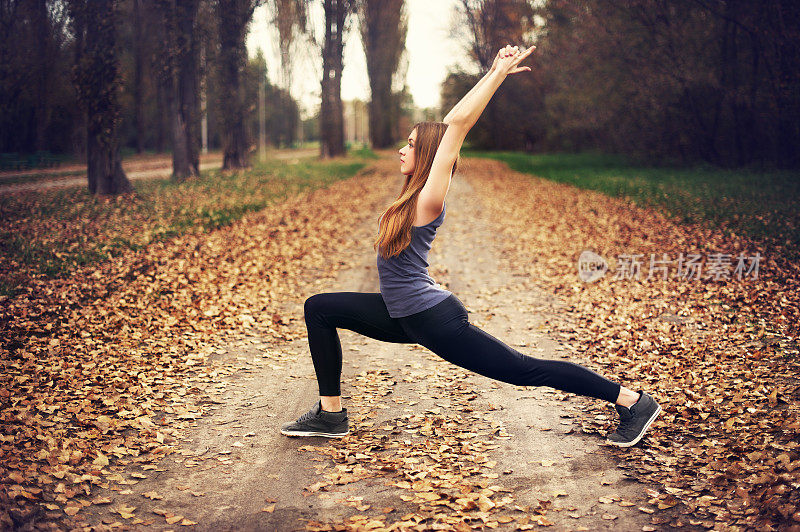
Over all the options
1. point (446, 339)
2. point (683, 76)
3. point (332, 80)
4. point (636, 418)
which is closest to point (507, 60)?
point (446, 339)

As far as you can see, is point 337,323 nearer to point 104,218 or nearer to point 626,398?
point 626,398

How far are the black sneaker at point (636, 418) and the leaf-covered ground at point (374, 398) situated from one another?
0.11 metres

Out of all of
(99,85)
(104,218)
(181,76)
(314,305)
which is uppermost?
(181,76)

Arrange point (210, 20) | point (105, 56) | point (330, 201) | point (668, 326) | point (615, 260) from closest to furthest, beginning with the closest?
point (668, 326) < point (615, 260) < point (105, 56) < point (330, 201) < point (210, 20)

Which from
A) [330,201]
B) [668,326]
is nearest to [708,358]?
[668,326]

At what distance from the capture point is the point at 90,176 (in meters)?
18.2

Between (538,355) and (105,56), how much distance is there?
15.3 metres

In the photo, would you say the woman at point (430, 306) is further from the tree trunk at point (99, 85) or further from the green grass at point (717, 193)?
A: the tree trunk at point (99, 85)

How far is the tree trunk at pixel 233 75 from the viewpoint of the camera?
83.6ft

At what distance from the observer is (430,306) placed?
392 centimetres

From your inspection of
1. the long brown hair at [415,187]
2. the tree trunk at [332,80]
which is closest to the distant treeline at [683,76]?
the tree trunk at [332,80]

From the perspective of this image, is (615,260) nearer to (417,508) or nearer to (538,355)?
(538,355)

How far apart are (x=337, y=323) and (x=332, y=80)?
36.1m

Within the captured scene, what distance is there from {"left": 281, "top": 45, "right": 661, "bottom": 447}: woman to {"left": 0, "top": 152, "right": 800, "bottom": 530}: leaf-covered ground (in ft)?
1.86
